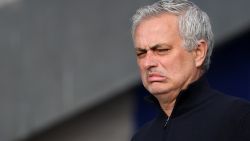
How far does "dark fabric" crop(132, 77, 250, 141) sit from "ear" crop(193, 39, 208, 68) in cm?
6

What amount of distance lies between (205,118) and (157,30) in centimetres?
33

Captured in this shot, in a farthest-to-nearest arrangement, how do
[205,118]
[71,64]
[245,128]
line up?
1. [71,64]
2. [205,118]
3. [245,128]

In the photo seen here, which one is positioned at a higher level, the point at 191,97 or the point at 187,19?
the point at 187,19

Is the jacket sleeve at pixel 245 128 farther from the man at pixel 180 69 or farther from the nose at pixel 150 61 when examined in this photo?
the nose at pixel 150 61

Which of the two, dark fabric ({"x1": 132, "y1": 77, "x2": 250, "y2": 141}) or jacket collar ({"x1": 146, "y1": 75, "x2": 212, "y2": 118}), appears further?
jacket collar ({"x1": 146, "y1": 75, "x2": 212, "y2": 118})

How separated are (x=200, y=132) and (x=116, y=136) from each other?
153 inches

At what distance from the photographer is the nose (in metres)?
2.37

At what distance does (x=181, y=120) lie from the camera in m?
2.40

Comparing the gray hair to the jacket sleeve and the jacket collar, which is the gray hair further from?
the jacket sleeve

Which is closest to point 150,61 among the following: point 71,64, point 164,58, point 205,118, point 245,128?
point 164,58

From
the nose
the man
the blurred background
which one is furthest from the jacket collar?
the blurred background

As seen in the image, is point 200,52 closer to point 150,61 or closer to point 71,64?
point 150,61

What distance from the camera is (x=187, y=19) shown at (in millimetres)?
2418

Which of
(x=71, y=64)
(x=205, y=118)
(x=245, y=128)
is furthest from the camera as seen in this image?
(x=71, y=64)
